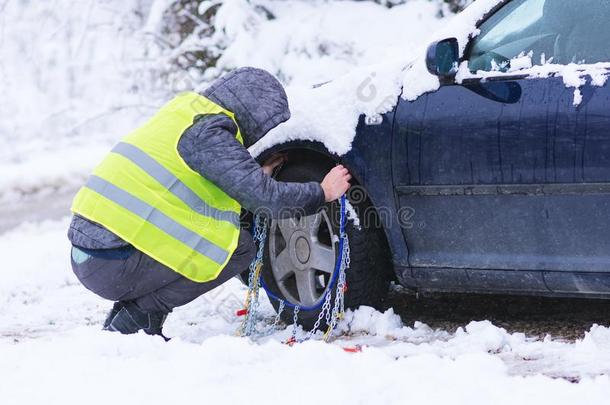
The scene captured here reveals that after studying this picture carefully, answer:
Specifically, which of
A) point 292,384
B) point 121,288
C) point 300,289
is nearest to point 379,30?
point 300,289

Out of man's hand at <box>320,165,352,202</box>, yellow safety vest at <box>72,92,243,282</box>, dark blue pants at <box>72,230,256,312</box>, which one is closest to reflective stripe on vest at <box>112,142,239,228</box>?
yellow safety vest at <box>72,92,243,282</box>

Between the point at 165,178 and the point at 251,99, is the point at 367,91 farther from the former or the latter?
the point at 165,178

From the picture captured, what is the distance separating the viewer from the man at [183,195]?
3801mm

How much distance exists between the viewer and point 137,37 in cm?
1172

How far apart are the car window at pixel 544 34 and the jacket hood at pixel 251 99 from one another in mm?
793

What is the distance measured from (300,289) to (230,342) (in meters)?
1.01

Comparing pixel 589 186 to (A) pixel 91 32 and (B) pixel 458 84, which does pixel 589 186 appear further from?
(A) pixel 91 32

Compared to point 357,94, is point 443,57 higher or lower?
higher

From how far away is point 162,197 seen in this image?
3.86 m

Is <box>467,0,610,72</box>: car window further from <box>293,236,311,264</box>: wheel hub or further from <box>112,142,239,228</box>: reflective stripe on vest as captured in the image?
<box>112,142,239,228</box>: reflective stripe on vest

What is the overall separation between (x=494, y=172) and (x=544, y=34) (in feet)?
1.91

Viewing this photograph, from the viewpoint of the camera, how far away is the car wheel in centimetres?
421

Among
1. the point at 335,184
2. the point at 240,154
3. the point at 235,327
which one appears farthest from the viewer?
the point at 235,327

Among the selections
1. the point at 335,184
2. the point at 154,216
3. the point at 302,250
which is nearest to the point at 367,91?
the point at 335,184
